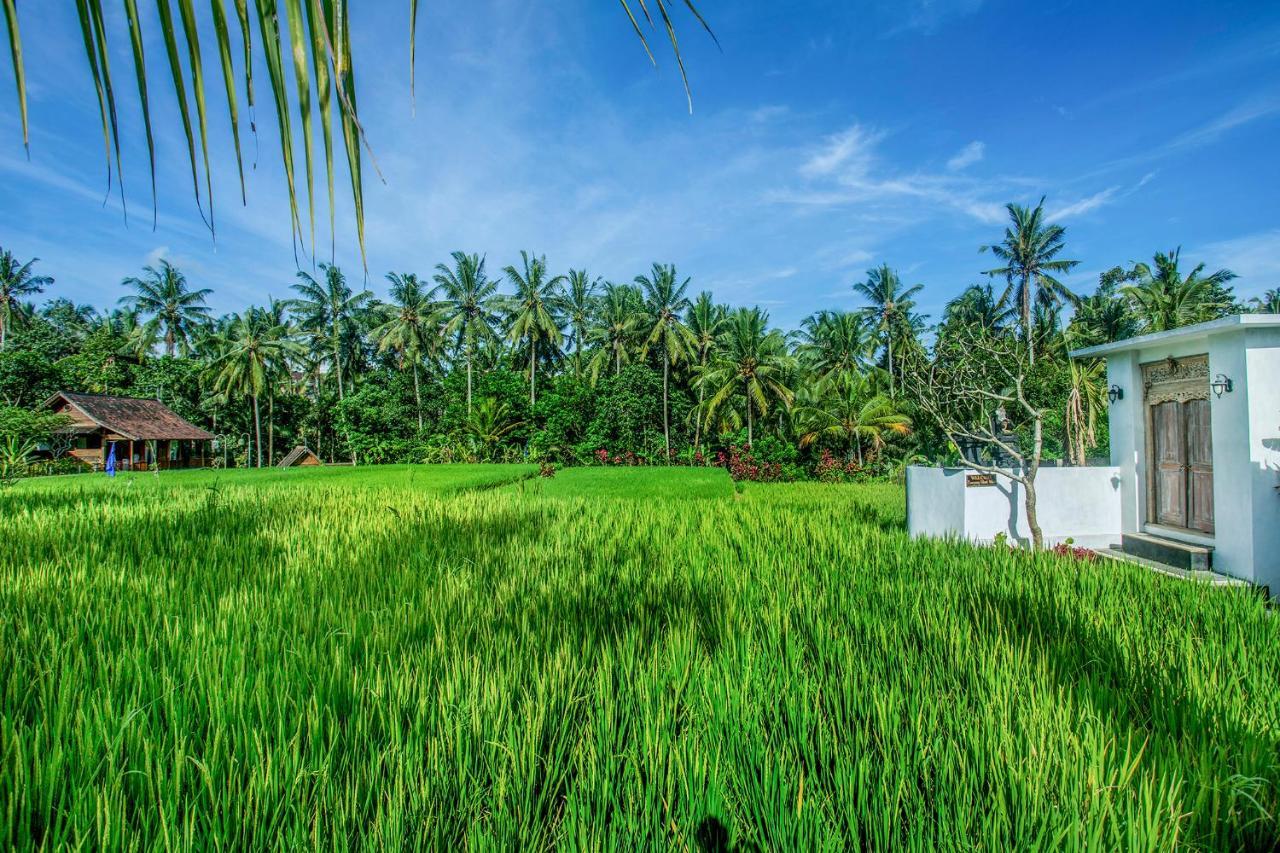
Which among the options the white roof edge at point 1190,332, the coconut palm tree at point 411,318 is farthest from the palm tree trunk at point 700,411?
the white roof edge at point 1190,332

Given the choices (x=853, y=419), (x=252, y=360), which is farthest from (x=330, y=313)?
(x=853, y=419)

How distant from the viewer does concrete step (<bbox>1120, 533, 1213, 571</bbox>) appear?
5336 mm

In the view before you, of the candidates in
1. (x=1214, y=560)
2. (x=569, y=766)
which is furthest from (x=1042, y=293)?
(x=569, y=766)

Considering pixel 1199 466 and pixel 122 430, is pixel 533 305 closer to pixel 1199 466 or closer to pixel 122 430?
pixel 122 430

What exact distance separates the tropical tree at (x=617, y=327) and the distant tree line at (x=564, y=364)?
0.11 m

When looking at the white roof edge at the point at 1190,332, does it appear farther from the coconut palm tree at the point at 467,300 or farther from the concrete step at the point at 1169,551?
the coconut palm tree at the point at 467,300

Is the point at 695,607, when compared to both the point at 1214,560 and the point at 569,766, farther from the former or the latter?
the point at 1214,560

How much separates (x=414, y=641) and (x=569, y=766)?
4.06 ft

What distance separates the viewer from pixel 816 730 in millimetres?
1924

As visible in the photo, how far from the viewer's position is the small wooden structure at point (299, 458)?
95.1 feet

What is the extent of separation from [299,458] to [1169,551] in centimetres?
3455

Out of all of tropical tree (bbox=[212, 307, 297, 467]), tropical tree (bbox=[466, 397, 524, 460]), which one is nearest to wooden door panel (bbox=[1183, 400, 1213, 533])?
tropical tree (bbox=[466, 397, 524, 460])

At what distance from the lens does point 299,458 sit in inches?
1218

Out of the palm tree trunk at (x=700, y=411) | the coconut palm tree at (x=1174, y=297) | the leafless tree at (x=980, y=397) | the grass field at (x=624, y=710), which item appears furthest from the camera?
the palm tree trunk at (x=700, y=411)
